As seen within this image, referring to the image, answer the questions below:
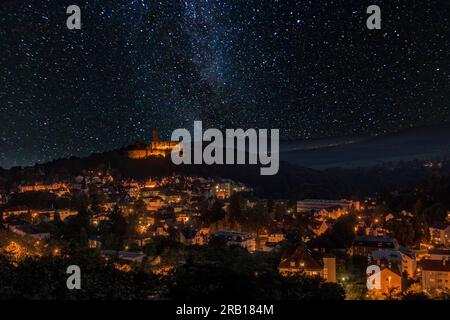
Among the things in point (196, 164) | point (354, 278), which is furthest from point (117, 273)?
point (196, 164)

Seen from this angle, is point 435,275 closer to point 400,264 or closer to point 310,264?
point 400,264

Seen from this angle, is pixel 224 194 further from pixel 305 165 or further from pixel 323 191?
pixel 305 165

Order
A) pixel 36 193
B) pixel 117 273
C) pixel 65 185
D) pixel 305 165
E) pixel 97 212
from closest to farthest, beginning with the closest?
pixel 117 273 → pixel 97 212 → pixel 36 193 → pixel 65 185 → pixel 305 165

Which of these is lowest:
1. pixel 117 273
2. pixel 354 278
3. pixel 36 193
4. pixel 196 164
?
pixel 354 278

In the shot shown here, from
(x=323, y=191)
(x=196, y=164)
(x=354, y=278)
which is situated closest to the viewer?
(x=354, y=278)

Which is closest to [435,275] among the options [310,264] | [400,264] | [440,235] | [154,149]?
[400,264]

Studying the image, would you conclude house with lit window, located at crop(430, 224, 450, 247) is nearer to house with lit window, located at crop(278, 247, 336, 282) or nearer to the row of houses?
the row of houses

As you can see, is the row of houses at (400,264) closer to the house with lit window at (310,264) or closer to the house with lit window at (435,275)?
the house with lit window at (435,275)
